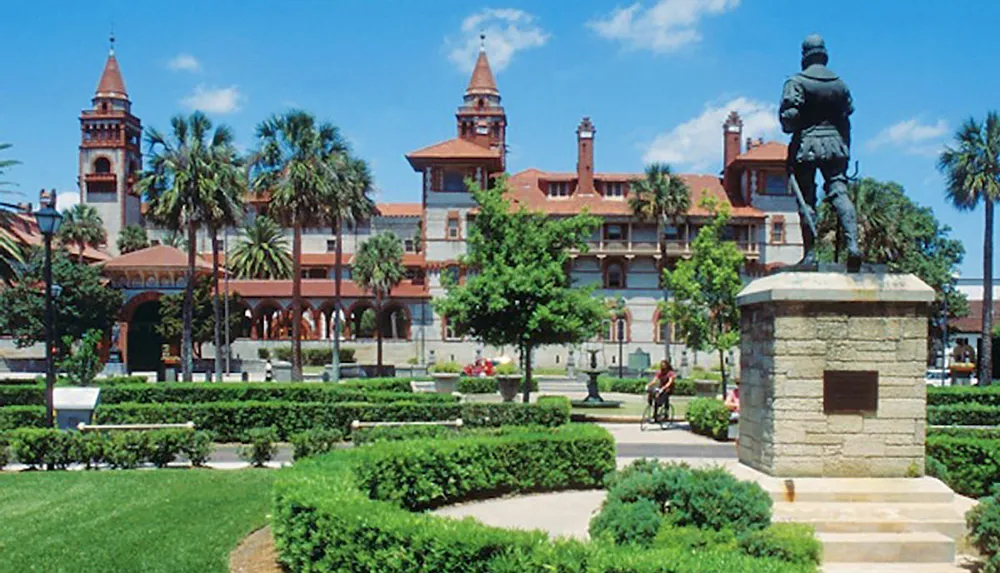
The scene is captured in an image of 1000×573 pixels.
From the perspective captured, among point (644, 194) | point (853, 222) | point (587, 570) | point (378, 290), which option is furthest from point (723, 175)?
Result: point (587, 570)

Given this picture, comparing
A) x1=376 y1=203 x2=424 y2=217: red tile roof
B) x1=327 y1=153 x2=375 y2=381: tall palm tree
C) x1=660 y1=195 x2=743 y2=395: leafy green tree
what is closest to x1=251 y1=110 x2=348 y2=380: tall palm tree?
x1=327 y1=153 x2=375 y2=381: tall palm tree

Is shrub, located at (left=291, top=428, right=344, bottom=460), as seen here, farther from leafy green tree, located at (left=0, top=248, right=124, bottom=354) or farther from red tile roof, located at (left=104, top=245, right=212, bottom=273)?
leafy green tree, located at (left=0, top=248, right=124, bottom=354)

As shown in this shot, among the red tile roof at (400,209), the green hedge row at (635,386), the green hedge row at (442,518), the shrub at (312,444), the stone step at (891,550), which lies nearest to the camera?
the green hedge row at (442,518)

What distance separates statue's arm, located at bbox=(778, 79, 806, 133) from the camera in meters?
10.6

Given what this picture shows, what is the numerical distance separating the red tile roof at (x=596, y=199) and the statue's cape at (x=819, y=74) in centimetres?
5219

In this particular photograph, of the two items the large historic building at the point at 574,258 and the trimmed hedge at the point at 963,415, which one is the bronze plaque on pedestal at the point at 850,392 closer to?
the trimmed hedge at the point at 963,415

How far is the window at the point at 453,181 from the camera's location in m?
→ 65.1

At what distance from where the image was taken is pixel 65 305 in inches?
2351

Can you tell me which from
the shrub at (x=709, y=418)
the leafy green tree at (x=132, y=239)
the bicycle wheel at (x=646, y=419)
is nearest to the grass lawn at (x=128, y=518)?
the shrub at (x=709, y=418)

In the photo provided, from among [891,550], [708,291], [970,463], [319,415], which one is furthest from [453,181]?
[891,550]

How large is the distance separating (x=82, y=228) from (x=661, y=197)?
51.0 m

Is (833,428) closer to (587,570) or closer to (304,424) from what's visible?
(587,570)

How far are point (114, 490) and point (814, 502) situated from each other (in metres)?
9.92

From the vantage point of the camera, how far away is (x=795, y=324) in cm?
1015
